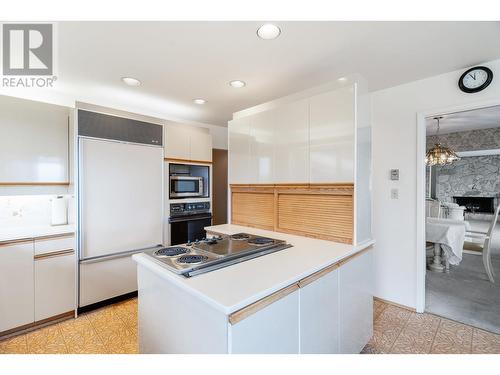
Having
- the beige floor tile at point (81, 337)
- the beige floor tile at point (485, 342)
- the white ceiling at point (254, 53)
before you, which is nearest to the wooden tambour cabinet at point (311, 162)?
the white ceiling at point (254, 53)

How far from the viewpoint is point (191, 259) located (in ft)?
4.49

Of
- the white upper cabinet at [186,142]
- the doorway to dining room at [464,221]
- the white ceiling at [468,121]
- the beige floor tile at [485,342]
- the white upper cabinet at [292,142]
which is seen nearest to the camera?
the beige floor tile at [485,342]

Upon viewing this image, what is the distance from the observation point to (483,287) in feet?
10.1

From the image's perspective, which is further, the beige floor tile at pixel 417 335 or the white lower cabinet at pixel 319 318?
the beige floor tile at pixel 417 335

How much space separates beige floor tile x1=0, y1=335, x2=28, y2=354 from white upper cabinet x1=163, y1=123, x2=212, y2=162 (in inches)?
82.2

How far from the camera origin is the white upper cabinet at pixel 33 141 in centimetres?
225

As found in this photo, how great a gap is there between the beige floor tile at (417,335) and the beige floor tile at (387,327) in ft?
0.12

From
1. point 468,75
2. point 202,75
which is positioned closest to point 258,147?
point 202,75

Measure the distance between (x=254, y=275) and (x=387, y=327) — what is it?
5.92ft

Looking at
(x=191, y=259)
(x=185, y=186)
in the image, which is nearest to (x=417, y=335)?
(x=191, y=259)

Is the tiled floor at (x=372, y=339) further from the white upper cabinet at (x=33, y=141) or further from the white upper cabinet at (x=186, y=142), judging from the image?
the white upper cabinet at (x=186, y=142)

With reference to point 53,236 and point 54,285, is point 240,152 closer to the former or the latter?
point 53,236
